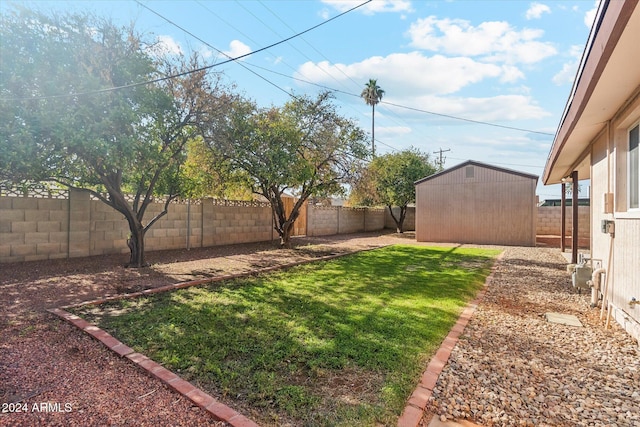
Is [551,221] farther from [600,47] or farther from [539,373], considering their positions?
[600,47]

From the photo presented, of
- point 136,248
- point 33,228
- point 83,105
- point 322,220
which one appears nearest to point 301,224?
point 322,220

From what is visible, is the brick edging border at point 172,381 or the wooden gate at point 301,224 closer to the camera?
the brick edging border at point 172,381

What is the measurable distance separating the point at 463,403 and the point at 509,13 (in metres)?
9.41

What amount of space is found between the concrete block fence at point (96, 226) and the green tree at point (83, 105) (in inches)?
30.0

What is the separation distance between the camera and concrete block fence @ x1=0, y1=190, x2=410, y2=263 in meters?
6.80

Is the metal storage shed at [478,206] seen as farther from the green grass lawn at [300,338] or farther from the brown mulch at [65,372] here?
the brown mulch at [65,372]

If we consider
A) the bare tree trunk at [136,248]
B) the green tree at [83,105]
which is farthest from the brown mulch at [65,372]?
the green tree at [83,105]

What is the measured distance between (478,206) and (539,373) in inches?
522

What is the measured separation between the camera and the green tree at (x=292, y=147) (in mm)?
9273

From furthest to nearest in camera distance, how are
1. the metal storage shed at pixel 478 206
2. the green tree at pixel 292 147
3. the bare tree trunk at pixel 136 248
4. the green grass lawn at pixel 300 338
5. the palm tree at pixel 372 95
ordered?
the palm tree at pixel 372 95 → the metal storage shed at pixel 478 206 → the green tree at pixel 292 147 → the bare tree trunk at pixel 136 248 → the green grass lawn at pixel 300 338

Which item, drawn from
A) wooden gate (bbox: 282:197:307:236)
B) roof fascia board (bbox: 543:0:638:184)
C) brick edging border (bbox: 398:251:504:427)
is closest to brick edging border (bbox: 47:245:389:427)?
brick edging border (bbox: 398:251:504:427)

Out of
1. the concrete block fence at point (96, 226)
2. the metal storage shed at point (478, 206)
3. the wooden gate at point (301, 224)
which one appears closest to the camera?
the concrete block fence at point (96, 226)

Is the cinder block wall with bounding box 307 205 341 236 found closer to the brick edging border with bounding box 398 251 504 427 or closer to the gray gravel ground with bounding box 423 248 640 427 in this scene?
the gray gravel ground with bounding box 423 248 640 427

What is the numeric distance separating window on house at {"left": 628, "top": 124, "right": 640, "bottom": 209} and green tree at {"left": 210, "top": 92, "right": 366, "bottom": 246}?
7.40m
